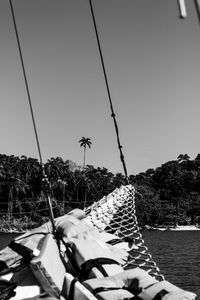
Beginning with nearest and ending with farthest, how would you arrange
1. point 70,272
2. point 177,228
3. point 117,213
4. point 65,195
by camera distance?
point 70,272
point 117,213
point 65,195
point 177,228

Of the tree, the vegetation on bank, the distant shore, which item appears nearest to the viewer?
the vegetation on bank

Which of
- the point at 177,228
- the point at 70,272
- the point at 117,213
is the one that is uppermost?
the point at 117,213

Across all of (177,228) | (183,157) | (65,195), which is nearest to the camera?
(65,195)

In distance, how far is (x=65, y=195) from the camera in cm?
10106

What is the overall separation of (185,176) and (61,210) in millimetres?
43311

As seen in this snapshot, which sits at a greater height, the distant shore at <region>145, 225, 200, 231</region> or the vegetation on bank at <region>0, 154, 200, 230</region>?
the vegetation on bank at <region>0, 154, 200, 230</region>

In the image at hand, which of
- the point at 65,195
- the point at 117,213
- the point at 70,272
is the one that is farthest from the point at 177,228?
the point at 70,272

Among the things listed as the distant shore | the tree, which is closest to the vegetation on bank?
the distant shore

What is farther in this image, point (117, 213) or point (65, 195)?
point (65, 195)

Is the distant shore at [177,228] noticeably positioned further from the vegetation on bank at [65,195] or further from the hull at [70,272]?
the hull at [70,272]

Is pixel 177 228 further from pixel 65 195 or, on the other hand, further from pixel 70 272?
pixel 70 272

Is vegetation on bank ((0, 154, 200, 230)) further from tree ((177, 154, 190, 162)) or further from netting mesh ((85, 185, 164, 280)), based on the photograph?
netting mesh ((85, 185, 164, 280))

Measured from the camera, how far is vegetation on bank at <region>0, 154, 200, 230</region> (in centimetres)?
9825

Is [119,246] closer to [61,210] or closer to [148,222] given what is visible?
[61,210]
